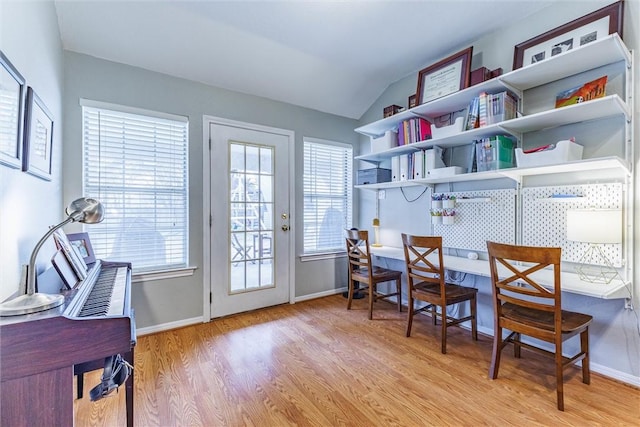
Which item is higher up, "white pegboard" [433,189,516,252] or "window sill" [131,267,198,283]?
"white pegboard" [433,189,516,252]

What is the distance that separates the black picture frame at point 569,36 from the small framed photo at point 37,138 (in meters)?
3.10

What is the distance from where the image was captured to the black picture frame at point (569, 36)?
1.84m

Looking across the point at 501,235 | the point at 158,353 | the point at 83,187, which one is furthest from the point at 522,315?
the point at 83,187

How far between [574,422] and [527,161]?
60.6 inches

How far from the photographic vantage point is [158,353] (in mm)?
2254

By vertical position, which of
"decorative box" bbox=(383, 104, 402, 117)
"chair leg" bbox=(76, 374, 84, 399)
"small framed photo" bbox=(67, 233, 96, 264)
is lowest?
"chair leg" bbox=(76, 374, 84, 399)

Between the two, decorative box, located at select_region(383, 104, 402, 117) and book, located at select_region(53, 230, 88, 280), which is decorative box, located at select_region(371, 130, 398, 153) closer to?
decorative box, located at select_region(383, 104, 402, 117)

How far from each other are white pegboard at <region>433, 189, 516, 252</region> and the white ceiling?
1425mm

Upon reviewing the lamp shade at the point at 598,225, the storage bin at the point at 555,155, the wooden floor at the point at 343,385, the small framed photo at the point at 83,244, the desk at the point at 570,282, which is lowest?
the wooden floor at the point at 343,385

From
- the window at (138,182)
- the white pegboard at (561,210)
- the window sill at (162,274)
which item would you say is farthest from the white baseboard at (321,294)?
the white pegboard at (561,210)

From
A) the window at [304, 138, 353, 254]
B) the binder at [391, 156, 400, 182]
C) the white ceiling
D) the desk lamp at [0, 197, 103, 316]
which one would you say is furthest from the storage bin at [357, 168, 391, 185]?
the desk lamp at [0, 197, 103, 316]

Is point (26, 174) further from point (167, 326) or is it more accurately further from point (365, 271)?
point (365, 271)

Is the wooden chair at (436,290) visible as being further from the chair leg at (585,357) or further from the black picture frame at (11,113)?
the black picture frame at (11,113)

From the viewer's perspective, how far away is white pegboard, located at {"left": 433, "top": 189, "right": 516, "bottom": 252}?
2.42 metres
